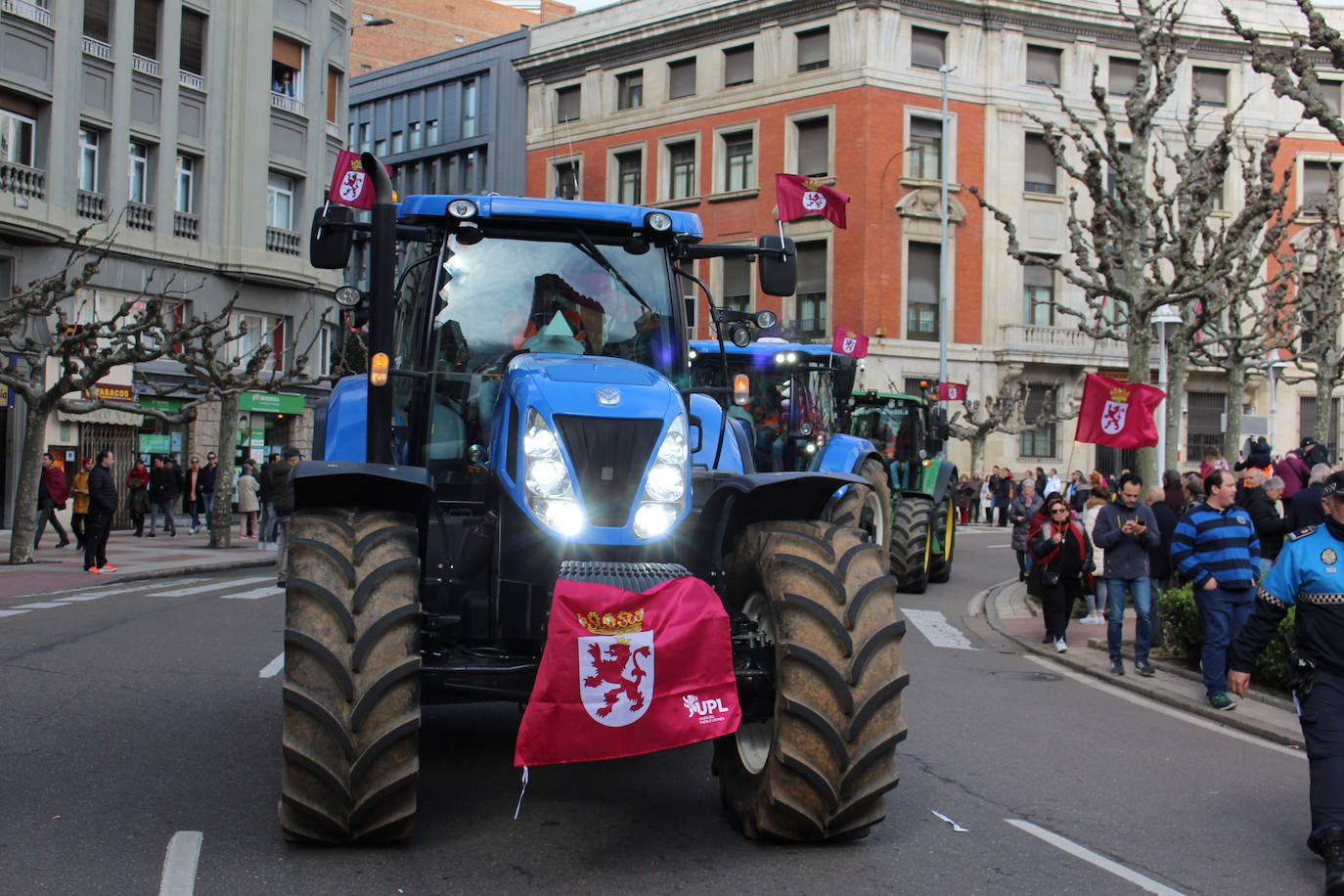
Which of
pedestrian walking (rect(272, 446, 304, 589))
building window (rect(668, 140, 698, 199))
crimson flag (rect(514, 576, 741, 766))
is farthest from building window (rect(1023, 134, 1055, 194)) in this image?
crimson flag (rect(514, 576, 741, 766))

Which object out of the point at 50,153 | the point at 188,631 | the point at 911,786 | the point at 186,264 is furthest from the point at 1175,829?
the point at 186,264

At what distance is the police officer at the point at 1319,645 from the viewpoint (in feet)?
19.2

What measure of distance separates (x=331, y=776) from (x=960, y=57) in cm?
4276

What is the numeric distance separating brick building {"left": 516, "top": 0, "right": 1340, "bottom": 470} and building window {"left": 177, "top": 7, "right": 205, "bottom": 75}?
57.7ft

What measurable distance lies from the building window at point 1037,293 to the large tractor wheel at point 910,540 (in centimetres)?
2796

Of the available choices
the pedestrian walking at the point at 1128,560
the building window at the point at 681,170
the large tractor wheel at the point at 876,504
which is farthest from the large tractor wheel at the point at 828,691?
the building window at the point at 681,170

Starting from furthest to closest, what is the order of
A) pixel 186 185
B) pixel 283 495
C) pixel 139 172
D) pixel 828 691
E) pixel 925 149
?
pixel 925 149 → pixel 186 185 → pixel 139 172 → pixel 283 495 → pixel 828 691

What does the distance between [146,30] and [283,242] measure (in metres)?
5.79

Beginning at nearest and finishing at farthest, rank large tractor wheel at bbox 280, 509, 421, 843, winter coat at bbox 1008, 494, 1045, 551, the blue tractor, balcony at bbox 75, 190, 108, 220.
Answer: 1. large tractor wheel at bbox 280, 509, 421, 843
2. the blue tractor
3. winter coat at bbox 1008, 494, 1045, 551
4. balcony at bbox 75, 190, 108, 220

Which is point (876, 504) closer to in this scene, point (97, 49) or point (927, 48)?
point (97, 49)

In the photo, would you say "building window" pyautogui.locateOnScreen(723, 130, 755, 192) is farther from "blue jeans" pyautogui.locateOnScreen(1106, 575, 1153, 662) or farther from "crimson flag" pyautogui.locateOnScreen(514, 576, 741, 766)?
"crimson flag" pyautogui.locateOnScreen(514, 576, 741, 766)

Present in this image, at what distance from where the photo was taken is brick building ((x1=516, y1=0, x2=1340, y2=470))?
43.4 m

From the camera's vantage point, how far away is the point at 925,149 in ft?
144

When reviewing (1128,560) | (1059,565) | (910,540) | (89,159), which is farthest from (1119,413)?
(89,159)
